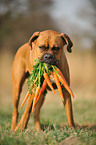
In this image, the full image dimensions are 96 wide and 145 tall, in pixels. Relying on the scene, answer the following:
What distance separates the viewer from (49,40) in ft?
12.8

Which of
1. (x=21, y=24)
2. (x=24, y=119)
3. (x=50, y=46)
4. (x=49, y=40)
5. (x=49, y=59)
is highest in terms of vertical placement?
(x=21, y=24)

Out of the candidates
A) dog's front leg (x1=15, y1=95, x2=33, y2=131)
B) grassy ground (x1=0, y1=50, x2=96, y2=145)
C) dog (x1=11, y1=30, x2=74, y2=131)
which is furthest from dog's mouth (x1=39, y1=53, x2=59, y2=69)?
grassy ground (x1=0, y1=50, x2=96, y2=145)

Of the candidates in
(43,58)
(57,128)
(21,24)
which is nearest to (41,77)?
(43,58)

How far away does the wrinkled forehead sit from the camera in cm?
388

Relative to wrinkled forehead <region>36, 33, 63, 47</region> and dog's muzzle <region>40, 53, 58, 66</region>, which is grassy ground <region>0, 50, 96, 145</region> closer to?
dog's muzzle <region>40, 53, 58, 66</region>

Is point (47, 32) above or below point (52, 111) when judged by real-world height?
above

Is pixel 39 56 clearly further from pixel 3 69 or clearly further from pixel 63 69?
pixel 3 69

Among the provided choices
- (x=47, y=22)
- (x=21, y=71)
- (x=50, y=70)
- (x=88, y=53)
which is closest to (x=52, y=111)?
(x=21, y=71)

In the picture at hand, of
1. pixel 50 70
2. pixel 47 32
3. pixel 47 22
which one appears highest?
pixel 47 22

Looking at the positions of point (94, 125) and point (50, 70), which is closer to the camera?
point (50, 70)

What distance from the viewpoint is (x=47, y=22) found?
20797 millimetres

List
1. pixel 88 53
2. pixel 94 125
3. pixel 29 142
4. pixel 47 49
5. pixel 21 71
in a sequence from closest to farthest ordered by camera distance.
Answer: pixel 29 142, pixel 47 49, pixel 21 71, pixel 94 125, pixel 88 53

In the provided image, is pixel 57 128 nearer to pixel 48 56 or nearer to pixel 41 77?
pixel 41 77

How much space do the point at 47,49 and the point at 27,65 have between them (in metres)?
0.85
